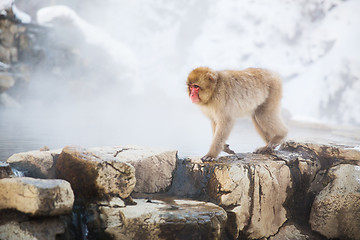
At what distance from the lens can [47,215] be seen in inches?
71.2

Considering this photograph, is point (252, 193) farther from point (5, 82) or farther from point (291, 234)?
point (5, 82)

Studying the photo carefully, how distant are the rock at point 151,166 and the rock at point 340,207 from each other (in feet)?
4.16

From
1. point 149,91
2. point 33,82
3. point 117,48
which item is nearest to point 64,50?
point 33,82

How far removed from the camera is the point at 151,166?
2555 millimetres

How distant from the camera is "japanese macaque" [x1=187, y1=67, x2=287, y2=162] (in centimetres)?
256

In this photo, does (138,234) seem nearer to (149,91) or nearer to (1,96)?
(1,96)

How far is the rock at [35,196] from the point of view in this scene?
1.76 meters

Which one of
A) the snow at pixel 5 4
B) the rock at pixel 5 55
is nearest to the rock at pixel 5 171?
the snow at pixel 5 4

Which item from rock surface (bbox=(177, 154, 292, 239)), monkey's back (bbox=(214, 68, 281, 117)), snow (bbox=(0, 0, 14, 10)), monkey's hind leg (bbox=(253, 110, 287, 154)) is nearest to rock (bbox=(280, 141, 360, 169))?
monkey's hind leg (bbox=(253, 110, 287, 154))

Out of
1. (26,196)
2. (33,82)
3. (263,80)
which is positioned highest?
(33,82)

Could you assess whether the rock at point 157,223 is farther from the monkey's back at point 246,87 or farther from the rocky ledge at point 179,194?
the monkey's back at point 246,87

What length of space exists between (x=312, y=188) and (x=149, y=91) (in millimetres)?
12984

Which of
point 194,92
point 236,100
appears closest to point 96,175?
point 194,92

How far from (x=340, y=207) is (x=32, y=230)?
2.26 meters
